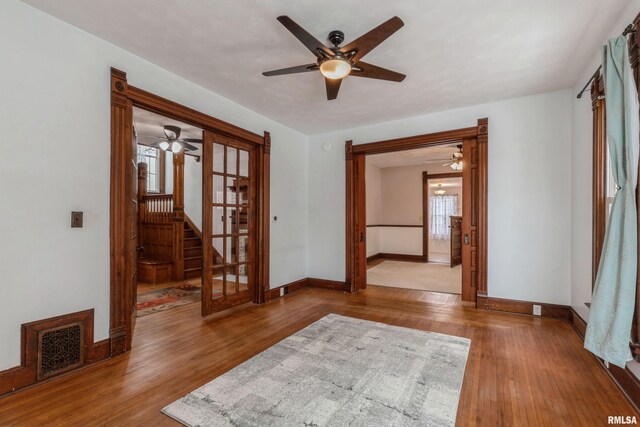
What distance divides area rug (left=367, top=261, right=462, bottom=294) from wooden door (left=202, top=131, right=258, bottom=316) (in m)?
2.61

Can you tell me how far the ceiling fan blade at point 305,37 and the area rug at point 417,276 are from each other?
4.24 metres

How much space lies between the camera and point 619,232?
202 centimetres

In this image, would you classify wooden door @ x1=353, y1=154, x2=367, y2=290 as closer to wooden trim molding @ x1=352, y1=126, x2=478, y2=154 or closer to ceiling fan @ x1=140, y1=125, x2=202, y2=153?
wooden trim molding @ x1=352, y1=126, x2=478, y2=154

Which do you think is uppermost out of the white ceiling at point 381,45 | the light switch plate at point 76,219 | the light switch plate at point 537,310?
the white ceiling at point 381,45

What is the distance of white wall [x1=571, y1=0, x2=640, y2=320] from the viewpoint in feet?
9.89

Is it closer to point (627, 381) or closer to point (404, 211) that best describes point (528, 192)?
point (627, 381)

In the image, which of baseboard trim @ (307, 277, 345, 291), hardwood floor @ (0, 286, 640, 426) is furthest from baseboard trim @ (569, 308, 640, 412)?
baseboard trim @ (307, 277, 345, 291)

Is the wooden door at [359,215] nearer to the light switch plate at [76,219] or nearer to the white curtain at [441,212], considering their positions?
the light switch plate at [76,219]

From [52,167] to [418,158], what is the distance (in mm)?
7199

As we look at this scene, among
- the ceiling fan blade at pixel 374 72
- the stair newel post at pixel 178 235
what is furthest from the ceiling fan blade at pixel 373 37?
the stair newel post at pixel 178 235

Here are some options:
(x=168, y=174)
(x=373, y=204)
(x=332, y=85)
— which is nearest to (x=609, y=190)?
(x=332, y=85)

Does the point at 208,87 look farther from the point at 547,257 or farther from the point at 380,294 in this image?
the point at 547,257

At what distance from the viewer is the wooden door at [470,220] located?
4070 mm

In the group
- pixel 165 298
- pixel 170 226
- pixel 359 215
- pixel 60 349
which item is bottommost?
pixel 165 298
